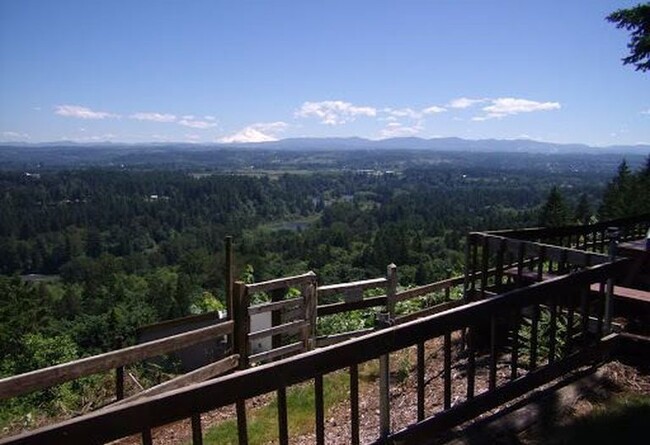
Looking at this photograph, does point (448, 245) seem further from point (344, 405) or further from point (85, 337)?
point (344, 405)

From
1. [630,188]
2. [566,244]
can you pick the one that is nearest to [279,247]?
[630,188]

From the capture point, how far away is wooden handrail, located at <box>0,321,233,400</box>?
410 cm

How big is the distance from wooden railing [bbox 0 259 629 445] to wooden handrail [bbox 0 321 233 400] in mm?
2095

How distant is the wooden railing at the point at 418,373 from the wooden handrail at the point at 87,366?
2095mm

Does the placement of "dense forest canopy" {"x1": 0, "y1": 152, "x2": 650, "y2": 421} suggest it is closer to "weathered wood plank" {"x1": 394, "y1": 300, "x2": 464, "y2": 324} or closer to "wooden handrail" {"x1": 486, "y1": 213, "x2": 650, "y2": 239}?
"weathered wood plank" {"x1": 394, "y1": 300, "x2": 464, "y2": 324}

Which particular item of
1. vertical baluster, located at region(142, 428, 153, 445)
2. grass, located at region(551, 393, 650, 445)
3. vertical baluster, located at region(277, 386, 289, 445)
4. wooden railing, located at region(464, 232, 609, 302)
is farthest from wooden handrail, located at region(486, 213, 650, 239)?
vertical baluster, located at region(142, 428, 153, 445)

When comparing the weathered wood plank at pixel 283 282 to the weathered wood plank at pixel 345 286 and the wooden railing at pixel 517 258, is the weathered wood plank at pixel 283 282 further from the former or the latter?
the wooden railing at pixel 517 258

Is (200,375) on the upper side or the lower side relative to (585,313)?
lower

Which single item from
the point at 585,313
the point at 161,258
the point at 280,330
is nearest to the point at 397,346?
the point at 585,313

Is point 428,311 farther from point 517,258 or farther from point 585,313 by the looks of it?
point 585,313

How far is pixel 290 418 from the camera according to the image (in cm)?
547

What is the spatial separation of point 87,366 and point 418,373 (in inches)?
107

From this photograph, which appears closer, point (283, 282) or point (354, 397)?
point (354, 397)

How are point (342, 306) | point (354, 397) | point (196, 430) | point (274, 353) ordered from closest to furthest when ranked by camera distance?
1. point (196, 430)
2. point (354, 397)
3. point (274, 353)
4. point (342, 306)
